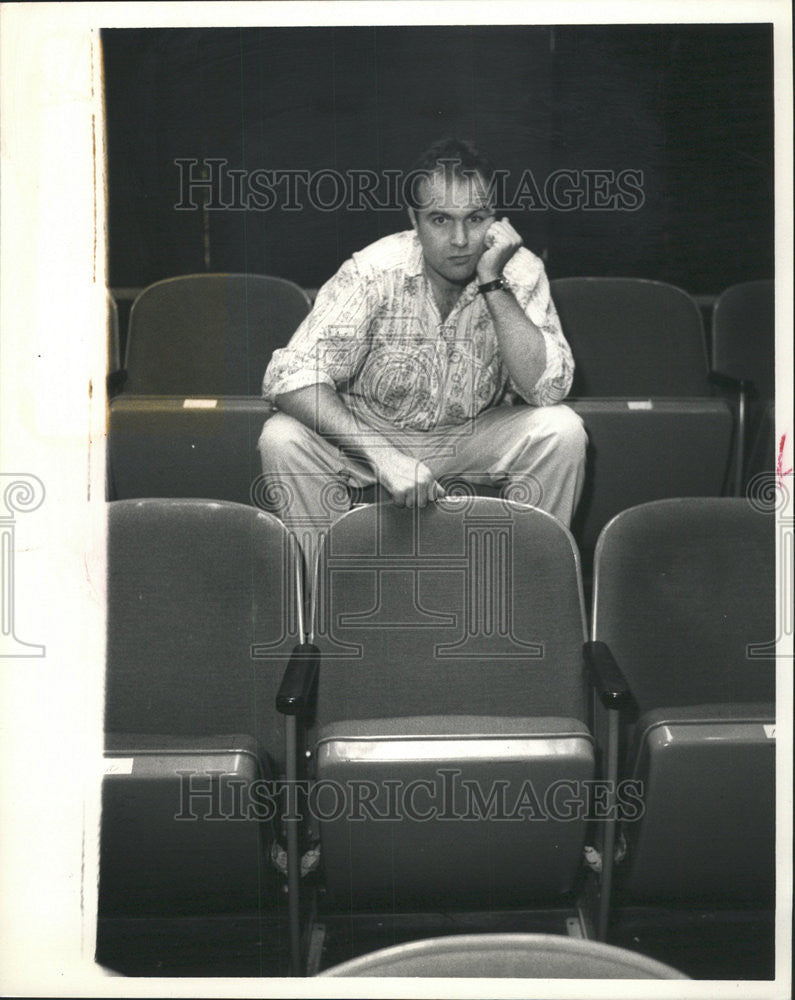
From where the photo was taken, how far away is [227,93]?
0.88m

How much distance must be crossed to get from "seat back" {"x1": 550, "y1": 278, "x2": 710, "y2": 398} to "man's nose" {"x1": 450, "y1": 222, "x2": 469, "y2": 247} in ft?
0.77

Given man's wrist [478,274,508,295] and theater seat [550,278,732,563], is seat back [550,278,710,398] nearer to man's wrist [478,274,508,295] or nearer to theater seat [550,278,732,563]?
theater seat [550,278,732,563]

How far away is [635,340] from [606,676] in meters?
0.55

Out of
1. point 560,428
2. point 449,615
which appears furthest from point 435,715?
point 560,428

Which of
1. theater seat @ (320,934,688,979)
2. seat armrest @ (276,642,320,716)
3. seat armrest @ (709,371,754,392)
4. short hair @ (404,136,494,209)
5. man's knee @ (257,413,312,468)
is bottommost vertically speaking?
theater seat @ (320,934,688,979)

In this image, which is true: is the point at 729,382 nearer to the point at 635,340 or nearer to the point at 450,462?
the point at 635,340

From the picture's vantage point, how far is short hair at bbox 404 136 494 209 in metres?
0.95

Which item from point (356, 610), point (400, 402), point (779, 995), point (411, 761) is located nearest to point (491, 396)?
point (400, 402)

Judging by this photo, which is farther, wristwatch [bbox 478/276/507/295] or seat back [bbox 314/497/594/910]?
wristwatch [bbox 478/276/507/295]

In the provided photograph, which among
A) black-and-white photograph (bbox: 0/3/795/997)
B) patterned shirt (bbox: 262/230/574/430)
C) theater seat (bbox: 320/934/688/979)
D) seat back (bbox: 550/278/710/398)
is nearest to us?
theater seat (bbox: 320/934/688/979)

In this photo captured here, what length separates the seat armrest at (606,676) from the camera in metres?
0.81

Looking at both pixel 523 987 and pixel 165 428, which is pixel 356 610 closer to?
pixel 165 428

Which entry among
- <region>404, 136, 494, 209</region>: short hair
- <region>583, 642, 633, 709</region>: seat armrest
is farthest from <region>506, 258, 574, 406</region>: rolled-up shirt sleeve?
<region>583, 642, 633, 709</region>: seat armrest

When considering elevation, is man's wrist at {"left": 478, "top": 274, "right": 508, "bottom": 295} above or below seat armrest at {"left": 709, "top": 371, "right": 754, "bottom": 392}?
above
